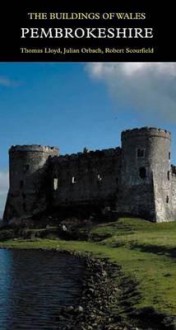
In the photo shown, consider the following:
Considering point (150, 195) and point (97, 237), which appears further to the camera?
point (150, 195)

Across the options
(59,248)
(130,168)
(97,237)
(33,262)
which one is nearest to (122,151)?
(130,168)

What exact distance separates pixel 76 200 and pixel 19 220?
332 inches

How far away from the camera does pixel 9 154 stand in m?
92.1

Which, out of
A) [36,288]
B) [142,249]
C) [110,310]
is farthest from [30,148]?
[110,310]

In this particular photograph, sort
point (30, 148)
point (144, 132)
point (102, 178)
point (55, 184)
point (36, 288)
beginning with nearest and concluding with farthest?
point (36, 288) < point (144, 132) < point (102, 178) < point (55, 184) < point (30, 148)

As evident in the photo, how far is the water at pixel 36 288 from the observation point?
28375 millimetres

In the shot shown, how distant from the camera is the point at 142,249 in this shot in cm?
5178

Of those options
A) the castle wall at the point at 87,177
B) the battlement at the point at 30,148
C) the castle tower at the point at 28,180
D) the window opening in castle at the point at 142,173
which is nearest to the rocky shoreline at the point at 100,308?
the window opening in castle at the point at 142,173

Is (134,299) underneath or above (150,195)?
underneath

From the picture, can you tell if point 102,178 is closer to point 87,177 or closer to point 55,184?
point 87,177

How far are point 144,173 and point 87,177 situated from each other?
10923 mm

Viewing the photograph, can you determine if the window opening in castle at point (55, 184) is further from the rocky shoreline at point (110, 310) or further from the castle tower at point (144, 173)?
the rocky shoreline at point (110, 310)

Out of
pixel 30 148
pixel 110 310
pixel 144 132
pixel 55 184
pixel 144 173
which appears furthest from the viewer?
pixel 30 148
